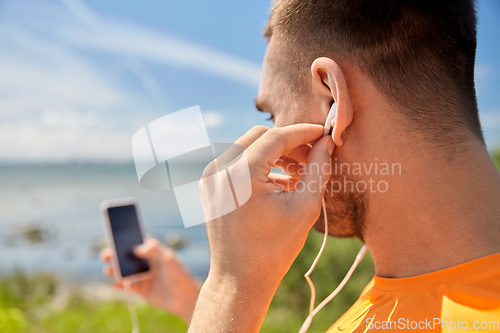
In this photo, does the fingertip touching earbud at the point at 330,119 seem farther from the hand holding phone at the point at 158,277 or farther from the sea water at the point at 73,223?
the hand holding phone at the point at 158,277

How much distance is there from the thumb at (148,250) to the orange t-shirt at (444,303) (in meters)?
2.02

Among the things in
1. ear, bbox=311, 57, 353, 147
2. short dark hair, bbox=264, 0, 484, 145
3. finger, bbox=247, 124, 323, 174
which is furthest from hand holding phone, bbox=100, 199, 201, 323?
short dark hair, bbox=264, 0, 484, 145

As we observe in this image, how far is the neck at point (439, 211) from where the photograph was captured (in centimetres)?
117

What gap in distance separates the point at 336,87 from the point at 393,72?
10.5 inches

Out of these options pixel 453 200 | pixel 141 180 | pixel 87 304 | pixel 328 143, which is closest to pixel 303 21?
pixel 328 143

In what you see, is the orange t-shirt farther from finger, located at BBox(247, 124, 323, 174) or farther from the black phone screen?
the black phone screen

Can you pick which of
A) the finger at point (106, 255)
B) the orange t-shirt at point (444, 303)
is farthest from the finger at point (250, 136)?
the finger at point (106, 255)

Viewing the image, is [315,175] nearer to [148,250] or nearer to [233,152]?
[233,152]

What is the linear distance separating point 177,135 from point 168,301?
1.78 meters

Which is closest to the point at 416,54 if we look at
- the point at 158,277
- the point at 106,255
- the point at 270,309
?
the point at 158,277

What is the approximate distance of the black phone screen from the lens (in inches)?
113

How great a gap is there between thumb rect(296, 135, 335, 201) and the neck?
0.31 m

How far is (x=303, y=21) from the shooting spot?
1.55 meters

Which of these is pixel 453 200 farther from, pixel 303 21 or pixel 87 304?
pixel 87 304
